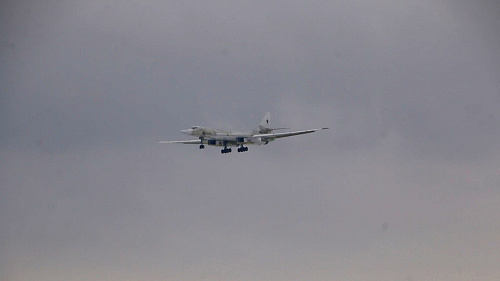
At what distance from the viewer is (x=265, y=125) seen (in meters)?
181

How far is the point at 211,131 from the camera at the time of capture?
6658 inches

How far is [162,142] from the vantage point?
170500mm

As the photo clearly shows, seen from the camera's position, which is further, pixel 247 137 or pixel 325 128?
pixel 247 137

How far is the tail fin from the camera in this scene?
177125mm

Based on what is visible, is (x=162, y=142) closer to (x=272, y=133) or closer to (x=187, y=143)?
(x=187, y=143)

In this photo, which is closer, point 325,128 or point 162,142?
point 325,128

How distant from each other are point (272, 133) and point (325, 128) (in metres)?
20.4

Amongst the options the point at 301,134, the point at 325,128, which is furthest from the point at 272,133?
the point at 325,128

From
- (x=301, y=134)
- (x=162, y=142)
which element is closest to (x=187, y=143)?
(x=162, y=142)

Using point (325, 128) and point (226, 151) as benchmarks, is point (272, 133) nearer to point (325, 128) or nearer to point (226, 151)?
point (226, 151)

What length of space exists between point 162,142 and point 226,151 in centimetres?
928

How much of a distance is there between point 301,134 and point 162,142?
763 inches

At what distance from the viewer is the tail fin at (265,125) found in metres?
177

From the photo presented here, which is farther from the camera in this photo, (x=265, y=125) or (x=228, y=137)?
(x=265, y=125)
